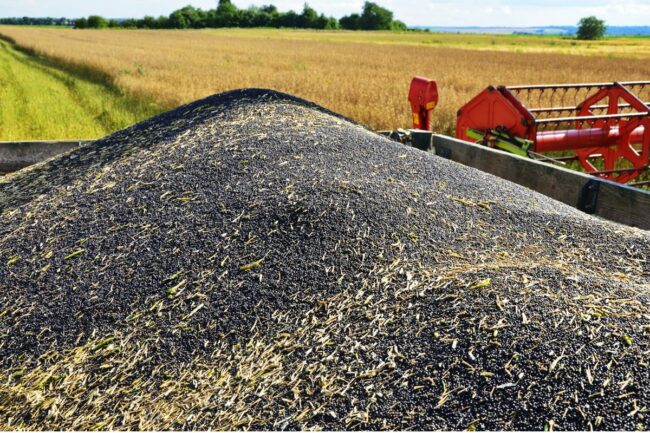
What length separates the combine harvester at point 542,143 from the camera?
3.50 meters

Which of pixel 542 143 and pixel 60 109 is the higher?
pixel 542 143

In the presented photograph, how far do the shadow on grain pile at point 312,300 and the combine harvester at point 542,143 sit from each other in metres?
0.39

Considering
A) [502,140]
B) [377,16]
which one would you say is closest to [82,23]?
[377,16]

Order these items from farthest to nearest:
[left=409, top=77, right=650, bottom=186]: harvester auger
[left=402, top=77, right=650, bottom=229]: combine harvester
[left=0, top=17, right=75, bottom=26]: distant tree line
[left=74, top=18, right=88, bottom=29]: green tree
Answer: [left=0, top=17, right=75, bottom=26]: distant tree line
[left=74, top=18, right=88, bottom=29]: green tree
[left=409, top=77, right=650, bottom=186]: harvester auger
[left=402, top=77, right=650, bottom=229]: combine harvester

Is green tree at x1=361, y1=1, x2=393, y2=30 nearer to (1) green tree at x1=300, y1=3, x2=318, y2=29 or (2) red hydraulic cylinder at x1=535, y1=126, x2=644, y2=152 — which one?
(1) green tree at x1=300, y1=3, x2=318, y2=29

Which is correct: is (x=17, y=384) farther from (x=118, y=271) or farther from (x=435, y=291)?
(x=435, y=291)

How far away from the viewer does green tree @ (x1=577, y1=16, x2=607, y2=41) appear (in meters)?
65.2

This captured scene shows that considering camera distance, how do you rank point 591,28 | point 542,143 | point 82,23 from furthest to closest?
point 82,23 → point 591,28 → point 542,143

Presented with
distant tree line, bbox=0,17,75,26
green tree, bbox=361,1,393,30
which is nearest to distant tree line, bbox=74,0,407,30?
green tree, bbox=361,1,393,30

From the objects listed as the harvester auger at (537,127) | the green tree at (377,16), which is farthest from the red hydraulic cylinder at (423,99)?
the green tree at (377,16)

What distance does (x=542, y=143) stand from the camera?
4.54 metres

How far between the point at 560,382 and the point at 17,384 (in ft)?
6.63

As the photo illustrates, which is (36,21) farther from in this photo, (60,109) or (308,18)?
(60,109)

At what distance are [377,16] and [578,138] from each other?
80.5m
